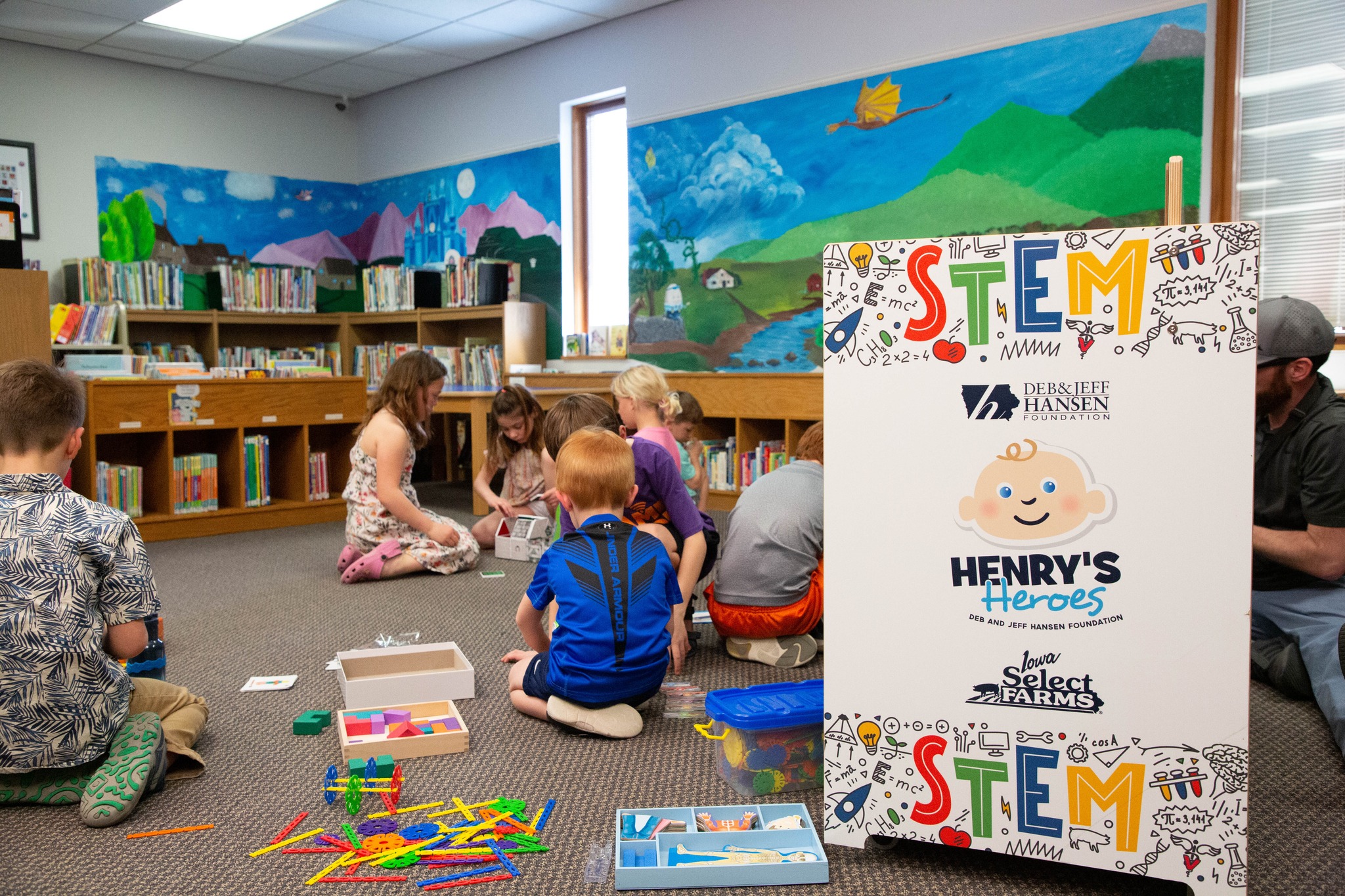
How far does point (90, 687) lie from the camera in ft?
6.35

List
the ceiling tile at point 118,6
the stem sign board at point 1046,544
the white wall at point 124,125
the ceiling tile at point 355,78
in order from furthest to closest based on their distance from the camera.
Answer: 1. the ceiling tile at point 355,78
2. the white wall at point 124,125
3. the ceiling tile at point 118,6
4. the stem sign board at point 1046,544

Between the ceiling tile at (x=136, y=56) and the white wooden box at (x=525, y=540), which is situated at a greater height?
the ceiling tile at (x=136, y=56)

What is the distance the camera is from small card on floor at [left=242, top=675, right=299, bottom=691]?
8.98 feet

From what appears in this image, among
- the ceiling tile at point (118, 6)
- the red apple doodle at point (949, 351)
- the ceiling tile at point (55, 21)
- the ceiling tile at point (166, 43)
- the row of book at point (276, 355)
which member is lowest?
the red apple doodle at point (949, 351)

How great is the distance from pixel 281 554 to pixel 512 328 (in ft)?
8.96

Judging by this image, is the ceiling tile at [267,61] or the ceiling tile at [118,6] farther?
the ceiling tile at [267,61]

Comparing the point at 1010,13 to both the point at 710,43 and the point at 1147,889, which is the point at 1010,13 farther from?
the point at 1147,889

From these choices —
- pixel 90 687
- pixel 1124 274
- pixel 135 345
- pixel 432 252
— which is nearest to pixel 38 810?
pixel 90 687

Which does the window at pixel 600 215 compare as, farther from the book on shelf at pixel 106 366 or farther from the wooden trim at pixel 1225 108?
the wooden trim at pixel 1225 108

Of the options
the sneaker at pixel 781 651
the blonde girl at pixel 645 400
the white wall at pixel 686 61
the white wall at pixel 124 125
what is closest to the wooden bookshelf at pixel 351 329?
the white wall at pixel 124 125

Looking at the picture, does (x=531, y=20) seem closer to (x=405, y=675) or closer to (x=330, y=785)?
(x=405, y=675)

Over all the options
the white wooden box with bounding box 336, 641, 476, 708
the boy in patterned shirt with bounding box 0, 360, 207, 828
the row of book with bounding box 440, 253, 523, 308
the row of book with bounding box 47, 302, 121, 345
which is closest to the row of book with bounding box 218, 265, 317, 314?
the row of book with bounding box 47, 302, 121, 345

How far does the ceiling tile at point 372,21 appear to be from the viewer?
6.26 m

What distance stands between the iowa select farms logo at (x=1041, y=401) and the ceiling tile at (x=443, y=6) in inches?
217
